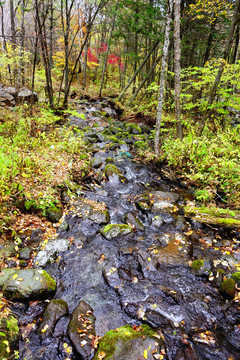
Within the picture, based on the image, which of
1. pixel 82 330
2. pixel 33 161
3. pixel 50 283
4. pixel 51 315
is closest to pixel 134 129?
pixel 33 161

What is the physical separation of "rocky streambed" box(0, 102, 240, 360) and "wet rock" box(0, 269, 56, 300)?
19 mm

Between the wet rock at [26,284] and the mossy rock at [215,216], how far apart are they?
460 centimetres

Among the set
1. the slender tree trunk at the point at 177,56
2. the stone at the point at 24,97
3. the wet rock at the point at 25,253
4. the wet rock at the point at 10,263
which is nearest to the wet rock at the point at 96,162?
the slender tree trunk at the point at 177,56

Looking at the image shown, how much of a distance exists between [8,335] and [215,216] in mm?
5713

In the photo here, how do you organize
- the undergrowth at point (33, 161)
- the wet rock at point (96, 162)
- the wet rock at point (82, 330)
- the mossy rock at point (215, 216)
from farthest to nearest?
the wet rock at point (96, 162) → the mossy rock at point (215, 216) → the undergrowth at point (33, 161) → the wet rock at point (82, 330)

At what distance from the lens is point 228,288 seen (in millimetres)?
4043

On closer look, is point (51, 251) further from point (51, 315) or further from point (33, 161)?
point (33, 161)

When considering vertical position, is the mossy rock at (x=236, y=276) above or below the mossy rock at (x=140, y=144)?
below

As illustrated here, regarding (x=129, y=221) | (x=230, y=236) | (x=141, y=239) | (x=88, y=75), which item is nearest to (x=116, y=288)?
(x=141, y=239)

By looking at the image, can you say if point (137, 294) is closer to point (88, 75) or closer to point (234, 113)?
point (234, 113)

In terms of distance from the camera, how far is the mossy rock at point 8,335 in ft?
9.35

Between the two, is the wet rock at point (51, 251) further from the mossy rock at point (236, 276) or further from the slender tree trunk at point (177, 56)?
the slender tree trunk at point (177, 56)

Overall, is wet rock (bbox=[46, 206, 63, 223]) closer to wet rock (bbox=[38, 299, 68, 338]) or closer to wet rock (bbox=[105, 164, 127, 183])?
wet rock (bbox=[38, 299, 68, 338])

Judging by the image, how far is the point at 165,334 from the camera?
3451 mm
